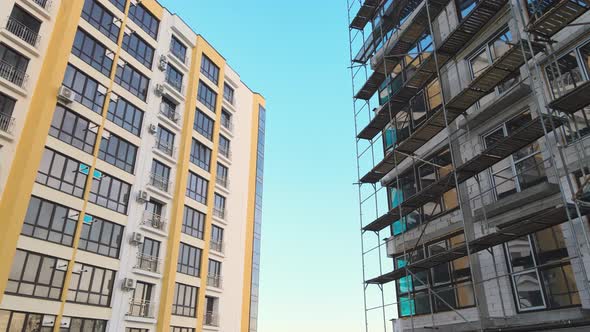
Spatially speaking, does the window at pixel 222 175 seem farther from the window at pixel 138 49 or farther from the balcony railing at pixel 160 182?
the window at pixel 138 49

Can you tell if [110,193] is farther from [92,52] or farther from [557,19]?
[557,19]

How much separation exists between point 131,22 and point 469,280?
2758 cm

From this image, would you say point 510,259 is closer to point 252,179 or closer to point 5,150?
point 5,150

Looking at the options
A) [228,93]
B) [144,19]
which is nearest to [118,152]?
[144,19]

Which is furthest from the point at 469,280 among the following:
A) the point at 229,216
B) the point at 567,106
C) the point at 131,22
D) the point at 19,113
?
the point at 131,22

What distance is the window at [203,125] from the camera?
34.5 metres

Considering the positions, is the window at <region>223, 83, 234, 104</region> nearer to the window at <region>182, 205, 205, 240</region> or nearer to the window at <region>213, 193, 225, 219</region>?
the window at <region>213, 193, 225, 219</region>

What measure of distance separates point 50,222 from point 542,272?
2188 cm

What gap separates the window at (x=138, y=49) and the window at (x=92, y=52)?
1.97m

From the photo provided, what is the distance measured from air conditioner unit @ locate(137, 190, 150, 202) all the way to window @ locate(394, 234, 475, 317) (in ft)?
57.5

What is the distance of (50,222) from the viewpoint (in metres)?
21.8

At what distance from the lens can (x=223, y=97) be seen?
127 ft

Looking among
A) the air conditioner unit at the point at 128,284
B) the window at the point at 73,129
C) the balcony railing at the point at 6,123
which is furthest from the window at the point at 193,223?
the balcony railing at the point at 6,123

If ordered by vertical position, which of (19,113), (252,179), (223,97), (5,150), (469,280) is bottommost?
(469,280)
